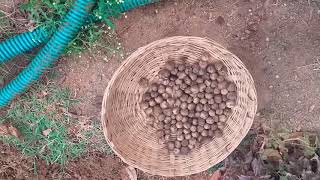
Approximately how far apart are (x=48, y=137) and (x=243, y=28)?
1510mm

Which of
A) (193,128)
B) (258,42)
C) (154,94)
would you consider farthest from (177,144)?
(258,42)

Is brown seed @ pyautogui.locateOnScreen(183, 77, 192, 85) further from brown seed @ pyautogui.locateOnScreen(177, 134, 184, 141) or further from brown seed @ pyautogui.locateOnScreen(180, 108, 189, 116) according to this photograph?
brown seed @ pyautogui.locateOnScreen(177, 134, 184, 141)

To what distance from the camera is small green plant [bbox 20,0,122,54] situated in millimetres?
A: 3338

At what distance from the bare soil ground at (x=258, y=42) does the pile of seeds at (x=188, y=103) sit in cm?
25

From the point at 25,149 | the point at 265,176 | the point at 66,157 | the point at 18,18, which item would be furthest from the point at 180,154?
the point at 18,18

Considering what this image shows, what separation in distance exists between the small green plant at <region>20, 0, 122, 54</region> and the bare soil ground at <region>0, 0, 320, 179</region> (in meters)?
0.16

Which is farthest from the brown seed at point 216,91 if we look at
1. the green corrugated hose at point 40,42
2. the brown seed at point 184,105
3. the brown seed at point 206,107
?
the green corrugated hose at point 40,42

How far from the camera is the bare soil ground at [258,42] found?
3.58 meters

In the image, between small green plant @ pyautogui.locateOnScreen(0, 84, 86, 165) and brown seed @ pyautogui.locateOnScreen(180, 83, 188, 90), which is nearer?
brown seed @ pyautogui.locateOnScreen(180, 83, 188, 90)

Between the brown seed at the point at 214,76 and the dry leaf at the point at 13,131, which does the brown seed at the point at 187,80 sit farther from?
the dry leaf at the point at 13,131

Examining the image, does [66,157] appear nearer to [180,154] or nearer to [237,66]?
[180,154]

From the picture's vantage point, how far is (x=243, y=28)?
361 cm

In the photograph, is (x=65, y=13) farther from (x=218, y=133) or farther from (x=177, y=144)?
(x=218, y=133)

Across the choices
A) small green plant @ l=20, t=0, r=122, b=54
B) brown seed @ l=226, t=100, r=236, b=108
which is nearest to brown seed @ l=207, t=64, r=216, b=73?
brown seed @ l=226, t=100, r=236, b=108
